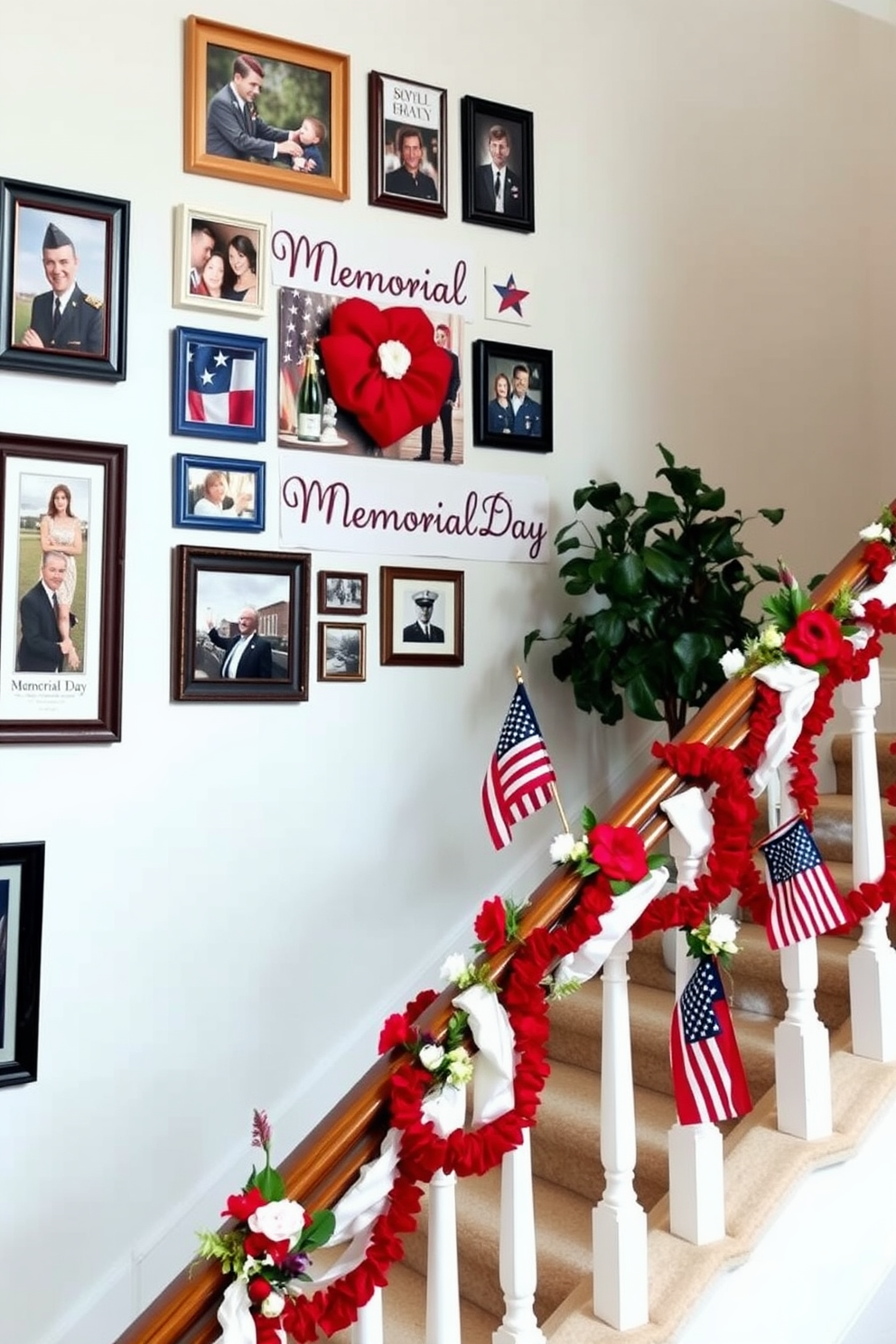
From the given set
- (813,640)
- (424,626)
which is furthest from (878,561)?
(424,626)

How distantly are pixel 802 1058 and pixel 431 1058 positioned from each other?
0.77 m

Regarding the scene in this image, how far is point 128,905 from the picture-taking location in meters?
2.87

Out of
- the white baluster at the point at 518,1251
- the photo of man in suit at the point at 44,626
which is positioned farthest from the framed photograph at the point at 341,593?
the white baluster at the point at 518,1251

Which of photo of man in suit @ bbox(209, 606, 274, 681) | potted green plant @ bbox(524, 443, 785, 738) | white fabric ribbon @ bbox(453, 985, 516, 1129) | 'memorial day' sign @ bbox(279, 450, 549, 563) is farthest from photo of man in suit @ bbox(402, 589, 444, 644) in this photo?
white fabric ribbon @ bbox(453, 985, 516, 1129)

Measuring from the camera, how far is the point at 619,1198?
6.32 ft

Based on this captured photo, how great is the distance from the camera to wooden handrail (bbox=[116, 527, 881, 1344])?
1522 millimetres

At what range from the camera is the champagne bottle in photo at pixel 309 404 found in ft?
10.2

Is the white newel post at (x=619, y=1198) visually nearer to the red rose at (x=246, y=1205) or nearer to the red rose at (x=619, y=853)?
the red rose at (x=619, y=853)

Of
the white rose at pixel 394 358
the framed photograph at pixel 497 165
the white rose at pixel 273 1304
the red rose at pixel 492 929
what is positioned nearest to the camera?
the white rose at pixel 273 1304

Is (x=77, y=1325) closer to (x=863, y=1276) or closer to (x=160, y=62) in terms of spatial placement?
(x=863, y=1276)

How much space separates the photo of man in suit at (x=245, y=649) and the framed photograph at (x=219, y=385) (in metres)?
0.43

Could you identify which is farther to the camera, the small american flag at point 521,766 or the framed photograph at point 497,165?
the framed photograph at point 497,165

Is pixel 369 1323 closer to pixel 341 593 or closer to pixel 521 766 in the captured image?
pixel 521 766

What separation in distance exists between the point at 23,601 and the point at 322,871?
96 cm
